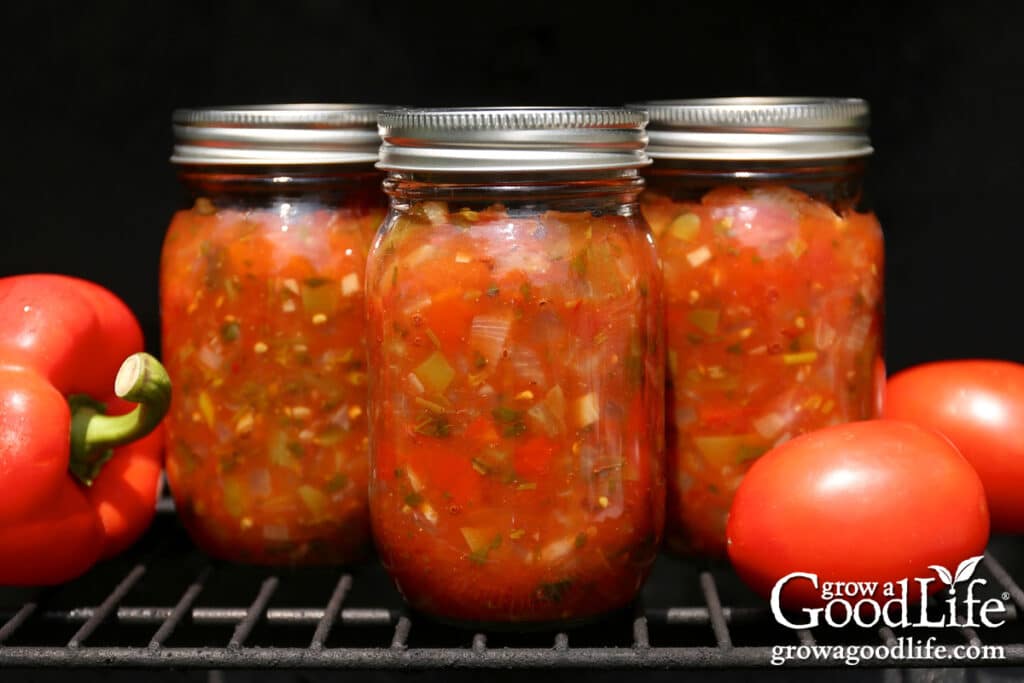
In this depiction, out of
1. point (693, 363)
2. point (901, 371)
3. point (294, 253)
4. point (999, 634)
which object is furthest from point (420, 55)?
point (999, 634)

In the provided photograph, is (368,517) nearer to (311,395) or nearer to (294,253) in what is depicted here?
→ (311,395)

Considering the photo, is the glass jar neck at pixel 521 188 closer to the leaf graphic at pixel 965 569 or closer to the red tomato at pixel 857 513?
the red tomato at pixel 857 513

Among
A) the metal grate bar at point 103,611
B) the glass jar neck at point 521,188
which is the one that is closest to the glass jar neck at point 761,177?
the glass jar neck at point 521,188

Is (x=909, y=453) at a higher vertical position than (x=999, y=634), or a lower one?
higher

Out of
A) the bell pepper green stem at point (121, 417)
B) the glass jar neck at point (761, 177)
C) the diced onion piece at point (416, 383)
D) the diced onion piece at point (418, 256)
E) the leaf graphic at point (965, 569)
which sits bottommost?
the leaf graphic at point (965, 569)

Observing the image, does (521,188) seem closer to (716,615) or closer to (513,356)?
(513,356)

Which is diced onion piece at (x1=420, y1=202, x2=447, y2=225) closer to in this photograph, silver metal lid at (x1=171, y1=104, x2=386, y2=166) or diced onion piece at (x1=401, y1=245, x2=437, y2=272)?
diced onion piece at (x1=401, y1=245, x2=437, y2=272)

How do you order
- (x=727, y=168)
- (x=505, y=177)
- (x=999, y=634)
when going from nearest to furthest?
(x=505, y=177) → (x=727, y=168) → (x=999, y=634)
